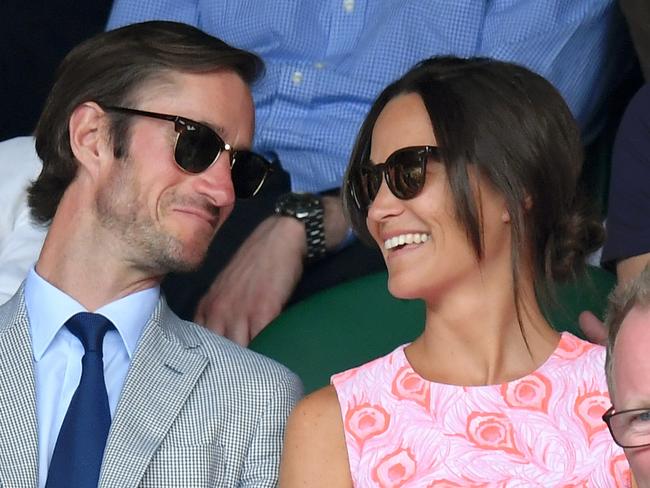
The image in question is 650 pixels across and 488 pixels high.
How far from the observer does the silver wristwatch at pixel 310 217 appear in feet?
8.53

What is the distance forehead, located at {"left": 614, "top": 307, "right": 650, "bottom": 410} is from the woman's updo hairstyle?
0.47m

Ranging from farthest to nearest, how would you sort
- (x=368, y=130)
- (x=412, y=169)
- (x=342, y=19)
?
(x=342, y=19) → (x=368, y=130) → (x=412, y=169)

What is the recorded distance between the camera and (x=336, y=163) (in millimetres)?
2715

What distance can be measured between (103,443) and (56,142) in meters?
0.54

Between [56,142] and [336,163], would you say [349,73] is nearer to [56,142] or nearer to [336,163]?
[336,163]

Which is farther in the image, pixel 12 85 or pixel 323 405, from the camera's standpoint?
pixel 12 85

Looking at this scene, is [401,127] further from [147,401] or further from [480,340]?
[147,401]

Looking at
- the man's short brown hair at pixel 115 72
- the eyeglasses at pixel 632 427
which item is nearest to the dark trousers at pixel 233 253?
the man's short brown hair at pixel 115 72

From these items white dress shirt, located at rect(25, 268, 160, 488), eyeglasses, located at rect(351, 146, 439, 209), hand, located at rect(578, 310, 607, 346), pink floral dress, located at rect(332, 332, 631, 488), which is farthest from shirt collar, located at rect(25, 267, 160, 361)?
hand, located at rect(578, 310, 607, 346)

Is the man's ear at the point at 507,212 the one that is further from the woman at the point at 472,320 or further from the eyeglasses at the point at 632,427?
the eyeglasses at the point at 632,427

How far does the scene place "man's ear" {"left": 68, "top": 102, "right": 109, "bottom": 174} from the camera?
2141mm

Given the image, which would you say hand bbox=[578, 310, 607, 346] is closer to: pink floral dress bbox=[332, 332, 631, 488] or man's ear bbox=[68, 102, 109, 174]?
pink floral dress bbox=[332, 332, 631, 488]

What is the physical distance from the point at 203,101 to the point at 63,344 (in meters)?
0.43

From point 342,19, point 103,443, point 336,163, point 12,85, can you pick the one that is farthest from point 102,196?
point 12,85
